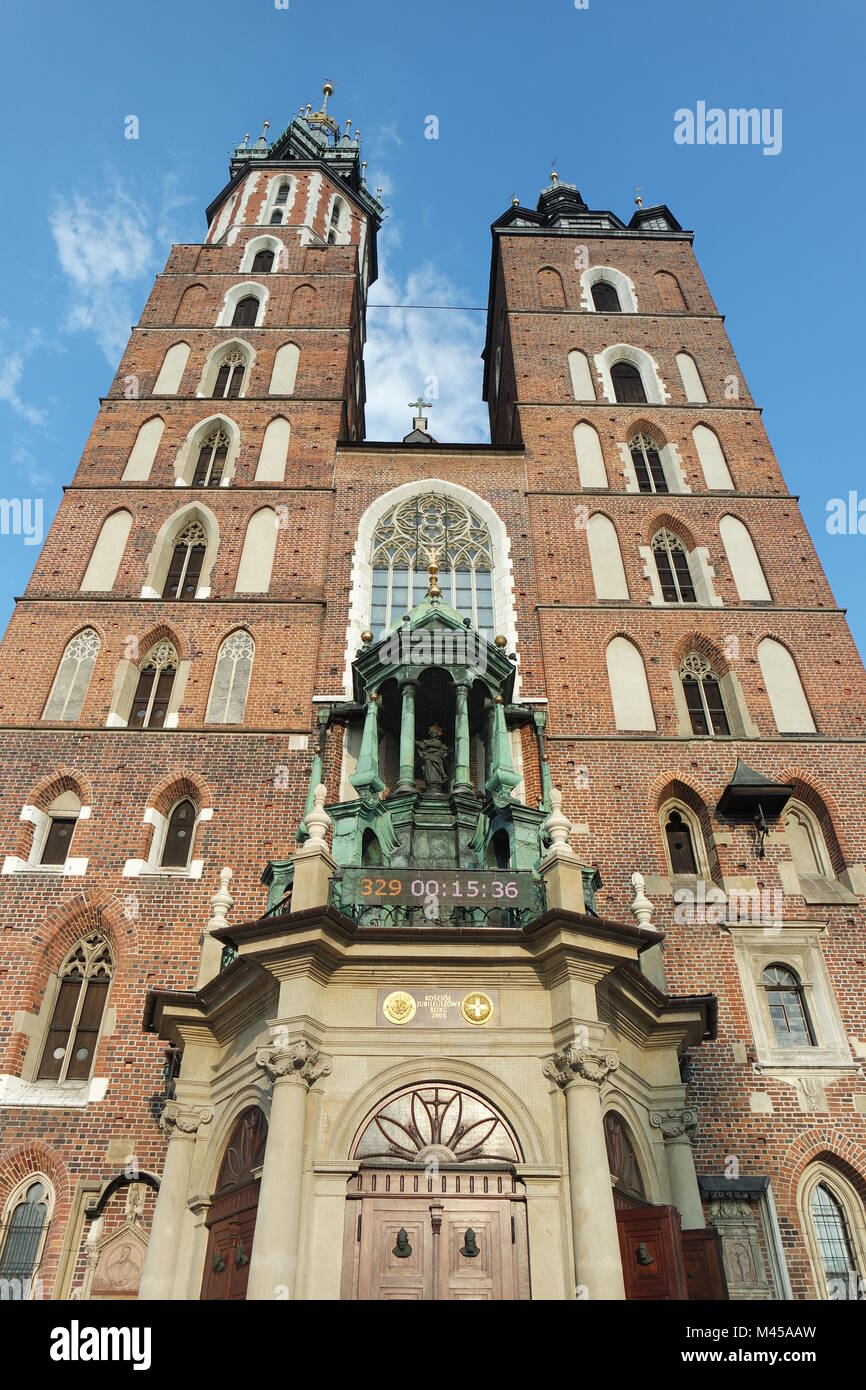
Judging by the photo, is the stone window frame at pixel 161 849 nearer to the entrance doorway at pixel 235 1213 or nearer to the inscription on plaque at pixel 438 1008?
the entrance doorway at pixel 235 1213

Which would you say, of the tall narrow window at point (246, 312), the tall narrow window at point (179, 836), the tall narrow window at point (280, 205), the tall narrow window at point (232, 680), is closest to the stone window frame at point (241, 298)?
the tall narrow window at point (246, 312)

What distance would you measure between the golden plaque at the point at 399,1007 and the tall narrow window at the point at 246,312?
20600 millimetres

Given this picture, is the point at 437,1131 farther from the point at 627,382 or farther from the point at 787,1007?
the point at 627,382

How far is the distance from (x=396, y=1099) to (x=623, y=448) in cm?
1660

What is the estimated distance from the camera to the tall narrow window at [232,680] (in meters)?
17.8

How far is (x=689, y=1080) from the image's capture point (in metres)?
12.8

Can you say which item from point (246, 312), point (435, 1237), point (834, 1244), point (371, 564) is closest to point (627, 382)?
point (371, 564)

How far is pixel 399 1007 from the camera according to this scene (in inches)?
421

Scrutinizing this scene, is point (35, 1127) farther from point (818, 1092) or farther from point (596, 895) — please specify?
point (818, 1092)

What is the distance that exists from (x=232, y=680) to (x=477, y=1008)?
9.39m

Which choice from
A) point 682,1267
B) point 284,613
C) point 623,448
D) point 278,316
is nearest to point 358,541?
point 284,613

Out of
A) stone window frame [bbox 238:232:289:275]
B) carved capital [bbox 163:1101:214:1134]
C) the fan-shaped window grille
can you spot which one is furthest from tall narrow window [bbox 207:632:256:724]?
stone window frame [bbox 238:232:289:275]

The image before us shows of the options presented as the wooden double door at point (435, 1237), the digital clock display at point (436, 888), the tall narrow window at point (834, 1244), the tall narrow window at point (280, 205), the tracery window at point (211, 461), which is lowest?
the wooden double door at point (435, 1237)

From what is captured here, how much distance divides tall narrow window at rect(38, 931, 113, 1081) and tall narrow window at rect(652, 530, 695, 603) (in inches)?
499
